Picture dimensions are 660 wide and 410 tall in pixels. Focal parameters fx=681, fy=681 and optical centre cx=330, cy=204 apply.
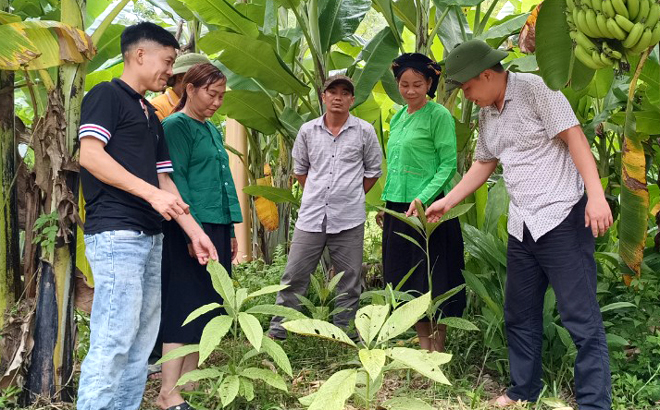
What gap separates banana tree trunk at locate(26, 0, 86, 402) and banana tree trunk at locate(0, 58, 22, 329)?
221mm

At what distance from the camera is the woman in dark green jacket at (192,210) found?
9.37 ft

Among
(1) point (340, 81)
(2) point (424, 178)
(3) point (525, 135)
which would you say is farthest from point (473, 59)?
(1) point (340, 81)

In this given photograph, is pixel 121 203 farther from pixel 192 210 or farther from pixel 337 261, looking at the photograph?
pixel 337 261

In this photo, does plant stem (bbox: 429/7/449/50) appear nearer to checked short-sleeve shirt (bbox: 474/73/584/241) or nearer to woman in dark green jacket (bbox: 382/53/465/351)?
woman in dark green jacket (bbox: 382/53/465/351)

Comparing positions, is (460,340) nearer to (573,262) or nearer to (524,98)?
(573,262)

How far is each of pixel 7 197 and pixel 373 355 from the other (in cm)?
178

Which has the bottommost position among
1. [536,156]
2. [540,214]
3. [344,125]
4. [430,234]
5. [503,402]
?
[503,402]

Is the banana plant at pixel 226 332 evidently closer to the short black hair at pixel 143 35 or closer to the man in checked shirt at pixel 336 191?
the short black hair at pixel 143 35

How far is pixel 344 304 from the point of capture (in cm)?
388

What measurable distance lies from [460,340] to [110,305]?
193 cm

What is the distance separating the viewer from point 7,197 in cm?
297

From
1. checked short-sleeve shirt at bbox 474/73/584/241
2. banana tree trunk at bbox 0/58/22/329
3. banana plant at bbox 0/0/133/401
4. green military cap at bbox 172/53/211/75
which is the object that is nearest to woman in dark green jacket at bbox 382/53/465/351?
checked short-sleeve shirt at bbox 474/73/584/241

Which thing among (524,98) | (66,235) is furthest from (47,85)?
(524,98)

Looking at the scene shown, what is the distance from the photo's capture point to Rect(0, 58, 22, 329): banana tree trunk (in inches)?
116
